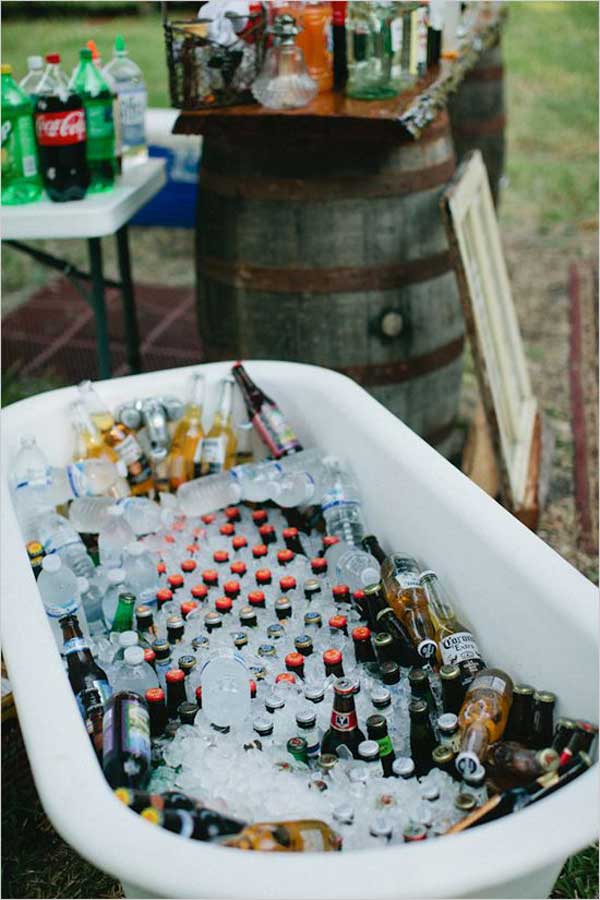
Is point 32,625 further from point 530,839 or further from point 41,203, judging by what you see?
point 41,203

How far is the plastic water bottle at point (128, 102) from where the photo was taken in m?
3.20

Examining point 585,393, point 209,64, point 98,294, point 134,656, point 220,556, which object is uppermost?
point 209,64

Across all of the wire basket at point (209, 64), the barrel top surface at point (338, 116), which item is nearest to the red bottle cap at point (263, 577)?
the barrel top surface at point (338, 116)

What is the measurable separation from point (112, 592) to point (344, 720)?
67 centimetres

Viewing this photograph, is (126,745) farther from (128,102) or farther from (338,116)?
(128,102)

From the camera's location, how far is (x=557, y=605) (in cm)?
167

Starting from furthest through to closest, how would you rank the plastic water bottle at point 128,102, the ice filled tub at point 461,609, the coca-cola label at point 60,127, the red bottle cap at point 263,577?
the plastic water bottle at point 128,102, the coca-cola label at point 60,127, the red bottle cap at point 263,577, the ice filled tub at point 461,609

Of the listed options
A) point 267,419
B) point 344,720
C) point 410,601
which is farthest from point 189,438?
point 344,720

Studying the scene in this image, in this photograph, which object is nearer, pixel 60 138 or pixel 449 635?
pixel 449 635

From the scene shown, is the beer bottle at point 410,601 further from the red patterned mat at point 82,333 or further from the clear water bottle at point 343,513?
the red patterned mat at point 82,333

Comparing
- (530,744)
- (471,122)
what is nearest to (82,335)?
(471,122)

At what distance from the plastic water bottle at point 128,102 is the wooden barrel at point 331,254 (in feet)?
1.55

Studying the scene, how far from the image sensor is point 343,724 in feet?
5.46

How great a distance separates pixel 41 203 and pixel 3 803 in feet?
5.35
